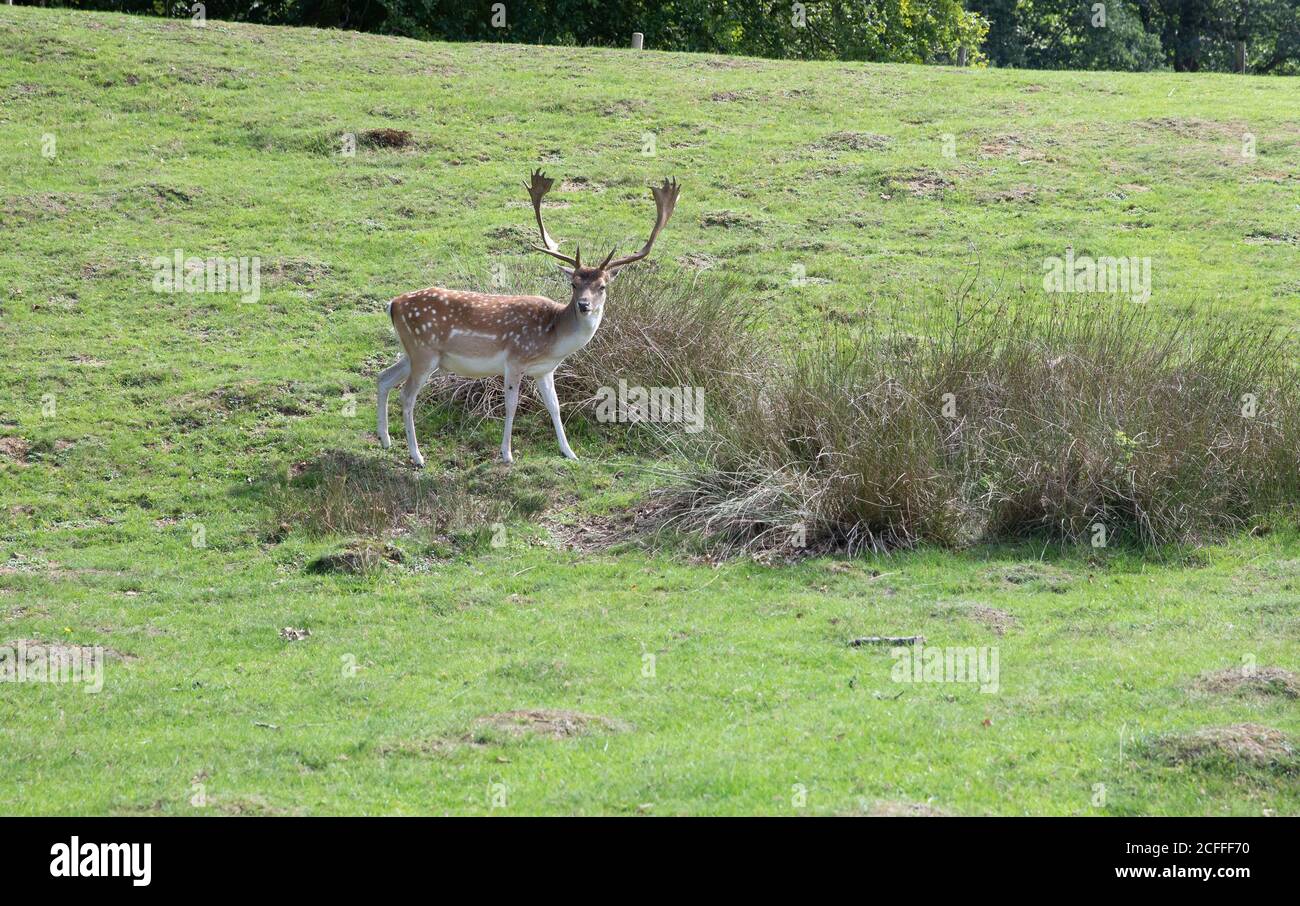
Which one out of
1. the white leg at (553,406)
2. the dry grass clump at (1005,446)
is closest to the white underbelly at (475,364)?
the white leg at (553,406)

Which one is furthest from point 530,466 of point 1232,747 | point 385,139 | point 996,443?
point 385,139

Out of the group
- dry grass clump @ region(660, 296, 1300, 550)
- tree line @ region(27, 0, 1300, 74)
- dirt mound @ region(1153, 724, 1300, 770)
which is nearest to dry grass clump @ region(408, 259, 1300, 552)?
dry grass clump @ region(660, 296, 1300, 550)

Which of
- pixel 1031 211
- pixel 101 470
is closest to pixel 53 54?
pixel 101 470

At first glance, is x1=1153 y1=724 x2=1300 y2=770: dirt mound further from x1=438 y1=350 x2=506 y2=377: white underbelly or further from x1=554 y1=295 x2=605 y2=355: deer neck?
x1=438 y1=350 x2=506 y2=377: white underbelly

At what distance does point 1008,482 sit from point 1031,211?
32.2 feet

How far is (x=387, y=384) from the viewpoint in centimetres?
1423

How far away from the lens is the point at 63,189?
2038cm

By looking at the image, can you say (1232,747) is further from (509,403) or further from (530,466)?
(509,403)

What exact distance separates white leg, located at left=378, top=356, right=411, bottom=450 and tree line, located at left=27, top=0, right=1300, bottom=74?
21.0m

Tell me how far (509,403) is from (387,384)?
1.25m

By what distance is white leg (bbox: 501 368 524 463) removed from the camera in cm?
1380

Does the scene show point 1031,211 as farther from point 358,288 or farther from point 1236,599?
point 1236,599

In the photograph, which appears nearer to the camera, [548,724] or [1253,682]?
[548,724]

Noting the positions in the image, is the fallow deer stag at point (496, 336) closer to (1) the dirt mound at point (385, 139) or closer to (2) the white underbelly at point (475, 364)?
(2) the white underbelly at point (475, 364)
